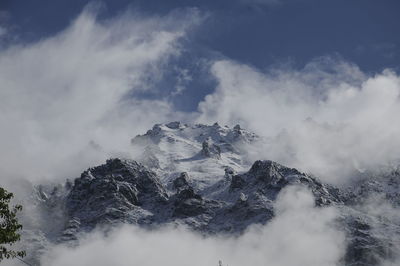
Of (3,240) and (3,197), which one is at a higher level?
(3,197)

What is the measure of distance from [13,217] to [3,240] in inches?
82.2

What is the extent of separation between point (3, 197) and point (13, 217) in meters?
1.93

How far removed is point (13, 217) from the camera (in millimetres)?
54062

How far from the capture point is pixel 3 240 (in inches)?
2106

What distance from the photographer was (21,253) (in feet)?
175

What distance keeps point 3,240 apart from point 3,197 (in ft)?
12.0

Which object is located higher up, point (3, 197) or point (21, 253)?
point (3, 197)

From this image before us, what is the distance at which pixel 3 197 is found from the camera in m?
A: 54.1

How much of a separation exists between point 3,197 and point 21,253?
16.6 ft
